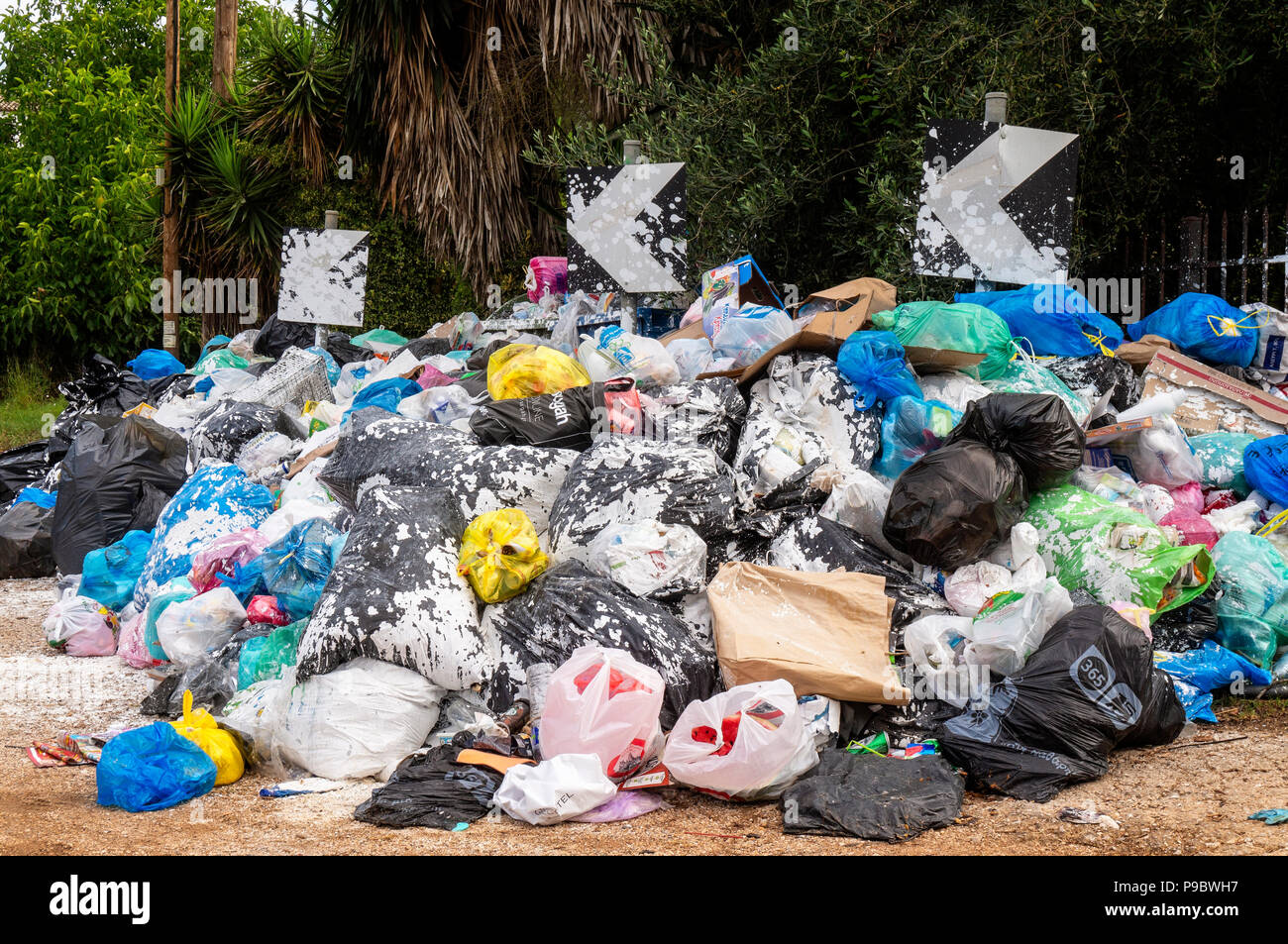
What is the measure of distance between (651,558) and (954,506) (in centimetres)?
93

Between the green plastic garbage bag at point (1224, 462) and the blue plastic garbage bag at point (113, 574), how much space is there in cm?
436

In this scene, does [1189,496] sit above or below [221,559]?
above

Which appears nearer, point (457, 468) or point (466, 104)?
point (457, 468)

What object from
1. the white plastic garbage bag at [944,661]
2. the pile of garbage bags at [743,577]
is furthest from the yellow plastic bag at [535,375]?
the white plastic garbage bag at [944,661]

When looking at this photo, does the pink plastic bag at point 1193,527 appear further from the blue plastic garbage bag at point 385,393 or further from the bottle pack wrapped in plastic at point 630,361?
the blue plastic garbage bag at point 385,393

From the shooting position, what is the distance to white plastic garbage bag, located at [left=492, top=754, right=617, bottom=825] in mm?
2607

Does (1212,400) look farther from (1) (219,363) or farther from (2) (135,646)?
(1) (219,363)

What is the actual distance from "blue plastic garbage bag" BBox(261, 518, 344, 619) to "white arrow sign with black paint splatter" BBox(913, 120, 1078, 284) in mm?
2601

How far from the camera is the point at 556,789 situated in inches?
103

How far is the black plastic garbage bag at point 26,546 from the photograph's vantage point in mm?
5953

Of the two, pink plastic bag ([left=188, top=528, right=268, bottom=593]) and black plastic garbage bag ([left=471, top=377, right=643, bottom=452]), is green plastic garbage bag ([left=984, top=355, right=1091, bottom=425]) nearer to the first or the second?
black plastic garbage bag ([left=471, top=377, right=643, bottom=452])

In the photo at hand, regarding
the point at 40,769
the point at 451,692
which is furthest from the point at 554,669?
the point at 40,769

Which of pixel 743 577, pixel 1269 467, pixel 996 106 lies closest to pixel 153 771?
pixel 743 577

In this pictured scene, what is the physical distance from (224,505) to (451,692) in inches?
75.1
